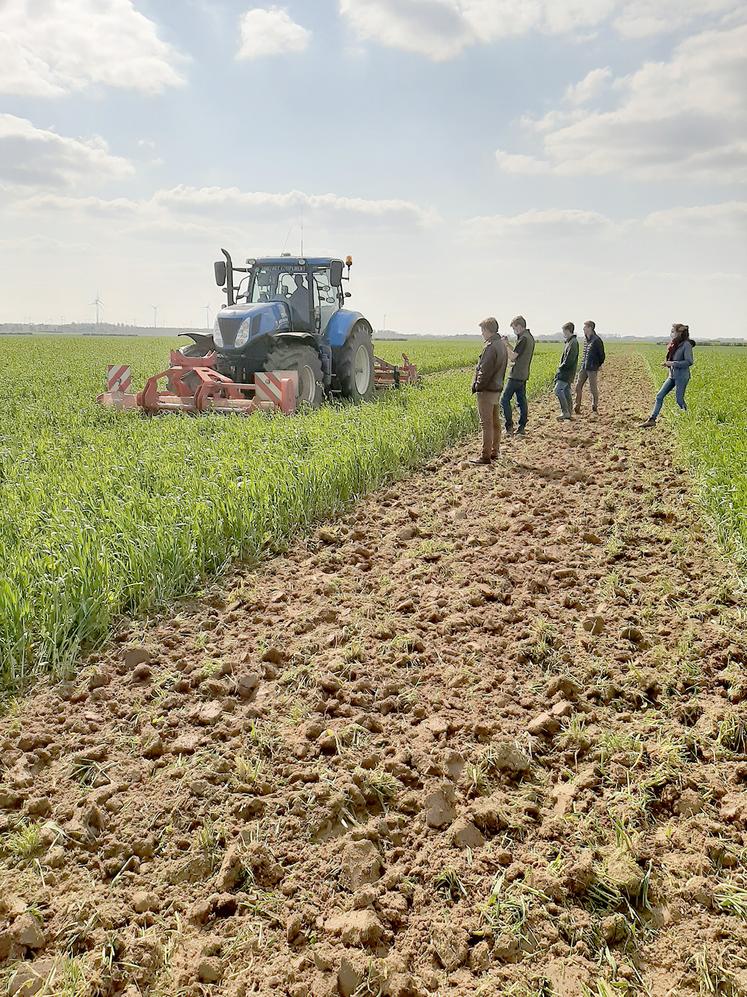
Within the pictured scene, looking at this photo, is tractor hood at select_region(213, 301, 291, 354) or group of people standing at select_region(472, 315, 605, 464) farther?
tractor hood at select_region(213, 301, 291, 354)

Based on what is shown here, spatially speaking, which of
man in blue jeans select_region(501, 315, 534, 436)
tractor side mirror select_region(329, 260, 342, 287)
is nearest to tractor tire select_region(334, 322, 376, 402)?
Answer: tractor side mirror select_region(329, 260, 342, 287)

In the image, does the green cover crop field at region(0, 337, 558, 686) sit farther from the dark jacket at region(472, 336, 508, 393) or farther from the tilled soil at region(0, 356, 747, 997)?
the dark jacket at region(472, 336, 508, 393)

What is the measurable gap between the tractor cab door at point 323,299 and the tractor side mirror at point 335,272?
0.16 meters

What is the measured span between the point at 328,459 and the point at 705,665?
13.2ft

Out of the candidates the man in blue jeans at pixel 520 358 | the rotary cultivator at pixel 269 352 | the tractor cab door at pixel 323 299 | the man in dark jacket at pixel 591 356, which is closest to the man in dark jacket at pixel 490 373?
the man in blue jeans at pixel 520 358

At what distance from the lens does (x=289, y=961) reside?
2115 mm

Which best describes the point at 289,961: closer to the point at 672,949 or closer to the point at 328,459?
the point at 672,949

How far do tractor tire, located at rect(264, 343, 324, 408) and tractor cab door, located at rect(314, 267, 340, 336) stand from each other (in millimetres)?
680

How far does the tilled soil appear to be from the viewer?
2.14 m

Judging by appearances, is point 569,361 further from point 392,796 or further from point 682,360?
point 392,796

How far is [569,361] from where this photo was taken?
11.9m

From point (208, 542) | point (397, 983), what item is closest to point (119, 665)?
point (208, 542)

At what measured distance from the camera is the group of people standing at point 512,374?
27.1ft

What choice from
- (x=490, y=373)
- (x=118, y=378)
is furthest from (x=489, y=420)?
(x=118, y=378)
